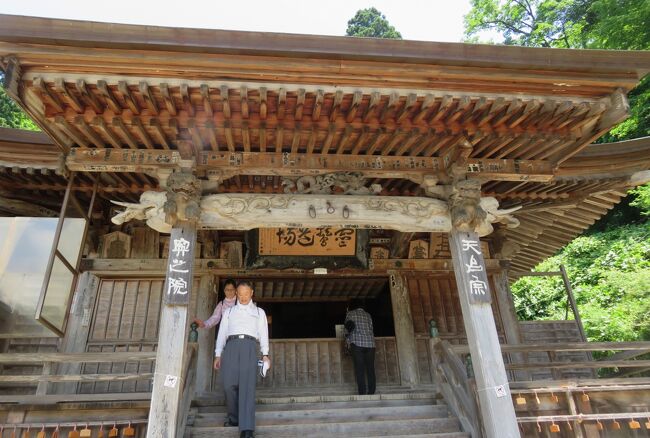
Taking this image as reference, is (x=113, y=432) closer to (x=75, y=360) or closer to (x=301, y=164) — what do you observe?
(x=75, y=360)

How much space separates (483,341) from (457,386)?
0.92 meters

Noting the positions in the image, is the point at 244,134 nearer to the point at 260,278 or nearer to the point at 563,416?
the point at 260,278

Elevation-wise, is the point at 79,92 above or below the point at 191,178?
above

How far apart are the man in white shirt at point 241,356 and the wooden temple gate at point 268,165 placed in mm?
521

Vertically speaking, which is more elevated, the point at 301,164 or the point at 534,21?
the point at 534,21

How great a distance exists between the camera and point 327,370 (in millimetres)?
7648

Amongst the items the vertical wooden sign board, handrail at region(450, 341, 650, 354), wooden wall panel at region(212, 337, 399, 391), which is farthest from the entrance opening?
the vertical wooden sign board

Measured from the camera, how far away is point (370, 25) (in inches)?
1134

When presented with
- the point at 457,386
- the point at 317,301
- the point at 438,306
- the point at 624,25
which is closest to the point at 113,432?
the point at 457,386

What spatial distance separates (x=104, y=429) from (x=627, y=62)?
22.6 feet

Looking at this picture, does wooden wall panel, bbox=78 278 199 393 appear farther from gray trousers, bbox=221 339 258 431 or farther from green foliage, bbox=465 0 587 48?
green foliage, bbox=465 0 587 48

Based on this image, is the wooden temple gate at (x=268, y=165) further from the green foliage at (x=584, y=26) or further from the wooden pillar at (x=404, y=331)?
the green foliage at (x=584, y=26)

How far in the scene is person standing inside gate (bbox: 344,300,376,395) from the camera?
6.98 metres

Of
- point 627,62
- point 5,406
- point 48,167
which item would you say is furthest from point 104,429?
point 627,62
